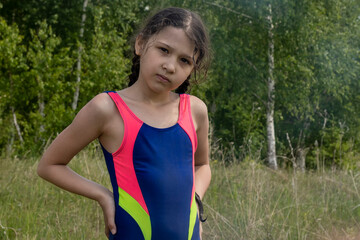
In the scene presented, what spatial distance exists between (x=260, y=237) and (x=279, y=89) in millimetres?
9304

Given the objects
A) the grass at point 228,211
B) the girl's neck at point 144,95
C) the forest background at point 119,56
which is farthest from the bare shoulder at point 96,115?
the forest background at point 119,56

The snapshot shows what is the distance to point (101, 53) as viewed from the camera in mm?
11055

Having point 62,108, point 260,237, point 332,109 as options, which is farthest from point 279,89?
point 260,237

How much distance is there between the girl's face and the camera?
141 centimetres

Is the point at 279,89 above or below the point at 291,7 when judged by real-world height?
below

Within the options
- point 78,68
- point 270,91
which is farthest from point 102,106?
point 78,68

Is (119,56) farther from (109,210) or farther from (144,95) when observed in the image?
(109,210)

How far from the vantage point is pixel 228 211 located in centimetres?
336

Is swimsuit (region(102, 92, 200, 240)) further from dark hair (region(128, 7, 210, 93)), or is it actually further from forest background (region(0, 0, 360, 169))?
forest background (region(0, 0, 360, 169))

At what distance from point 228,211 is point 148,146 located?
7.11 ft

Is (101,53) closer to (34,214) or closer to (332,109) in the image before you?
(34,214)

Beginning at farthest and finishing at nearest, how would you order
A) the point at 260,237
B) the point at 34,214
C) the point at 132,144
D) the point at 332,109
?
1. the point at 332,109
2. the point at 34,214
3. the point at 260,237
4. the point at 132,144

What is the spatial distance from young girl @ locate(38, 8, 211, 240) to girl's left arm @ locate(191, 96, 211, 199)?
0.20 feet

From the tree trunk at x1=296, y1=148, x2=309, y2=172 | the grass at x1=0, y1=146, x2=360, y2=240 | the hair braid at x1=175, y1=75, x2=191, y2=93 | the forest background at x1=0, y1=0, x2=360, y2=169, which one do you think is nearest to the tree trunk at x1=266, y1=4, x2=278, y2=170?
the forest background at x1=0, y1=0, x2=360, y2=169
